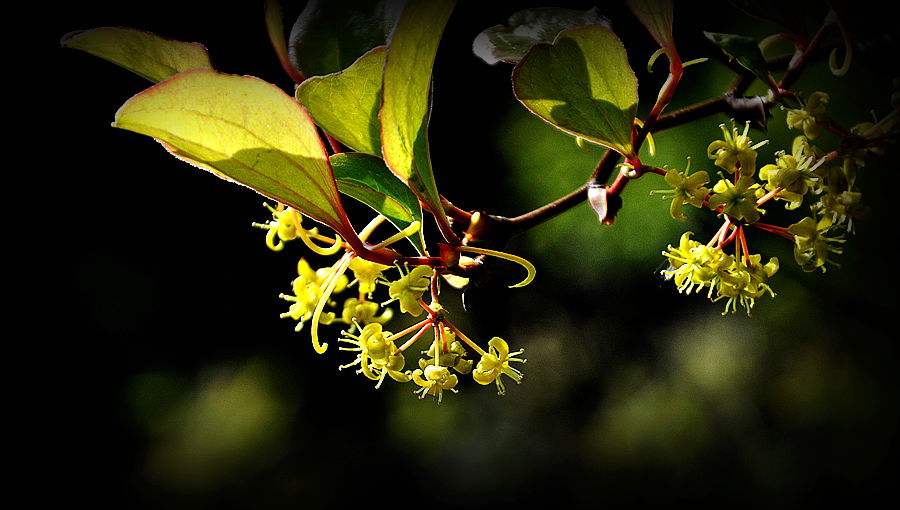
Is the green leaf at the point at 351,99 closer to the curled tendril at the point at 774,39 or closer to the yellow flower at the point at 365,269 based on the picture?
the yellow flower at the point at 365,269

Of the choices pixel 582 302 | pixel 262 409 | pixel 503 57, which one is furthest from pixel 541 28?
pixel 262 409

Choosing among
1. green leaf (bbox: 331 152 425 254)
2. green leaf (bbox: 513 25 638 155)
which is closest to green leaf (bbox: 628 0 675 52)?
green leaf (bbox: 513 25 638 155)

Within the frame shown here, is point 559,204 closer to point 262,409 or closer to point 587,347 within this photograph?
point 587,347

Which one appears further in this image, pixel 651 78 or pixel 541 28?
pixel 651 78

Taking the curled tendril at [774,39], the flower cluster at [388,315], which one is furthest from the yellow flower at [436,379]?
the curled tendril at [774,39]

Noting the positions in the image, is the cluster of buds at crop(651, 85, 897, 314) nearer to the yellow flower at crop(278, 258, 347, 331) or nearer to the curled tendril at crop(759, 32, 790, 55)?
the curled tendril at crop(759, 32, 790, 55)

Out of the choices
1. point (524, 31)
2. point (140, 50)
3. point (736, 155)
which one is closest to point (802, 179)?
point (736, 155)

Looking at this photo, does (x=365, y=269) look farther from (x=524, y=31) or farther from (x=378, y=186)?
(x=524, y=31)
